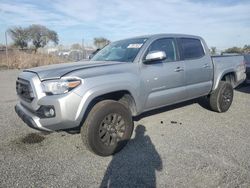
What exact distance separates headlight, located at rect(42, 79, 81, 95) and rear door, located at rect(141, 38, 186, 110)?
1.37m

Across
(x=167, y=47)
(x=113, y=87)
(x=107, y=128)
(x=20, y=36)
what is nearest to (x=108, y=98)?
(x=113, y=87)

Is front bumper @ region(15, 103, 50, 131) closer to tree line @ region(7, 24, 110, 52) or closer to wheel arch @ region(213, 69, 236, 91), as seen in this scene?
wheel arch @ region(213, 69, 236, 91)

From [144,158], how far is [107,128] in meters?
0.73

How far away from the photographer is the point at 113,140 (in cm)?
441

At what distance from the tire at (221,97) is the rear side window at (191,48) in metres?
0.99

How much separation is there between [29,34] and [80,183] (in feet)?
181

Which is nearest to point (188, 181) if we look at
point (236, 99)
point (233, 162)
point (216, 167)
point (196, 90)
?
point (216, 167)

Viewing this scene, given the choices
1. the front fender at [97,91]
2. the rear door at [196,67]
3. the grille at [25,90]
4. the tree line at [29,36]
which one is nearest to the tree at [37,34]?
the tree line at [29,36]

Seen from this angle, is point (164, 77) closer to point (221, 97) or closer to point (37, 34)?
point (221, 97)

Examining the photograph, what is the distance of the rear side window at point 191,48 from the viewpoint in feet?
19.4

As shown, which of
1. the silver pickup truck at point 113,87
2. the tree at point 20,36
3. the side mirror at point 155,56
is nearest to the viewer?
the silver pickup truck at point 113,87

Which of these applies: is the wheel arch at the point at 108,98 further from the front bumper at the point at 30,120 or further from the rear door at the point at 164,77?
the front bumper at the point at 30,120

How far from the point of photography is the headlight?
3.92 m

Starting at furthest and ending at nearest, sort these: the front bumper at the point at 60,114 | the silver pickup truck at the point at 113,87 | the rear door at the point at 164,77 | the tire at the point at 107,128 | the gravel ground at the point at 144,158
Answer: the rear door at the point at 164,77 → the tire at the point at 107,128 → the silver pickup truck at the point at 113,87 → the front bumper at the point at 60,114 → the gravel ground at the point at 144,158
